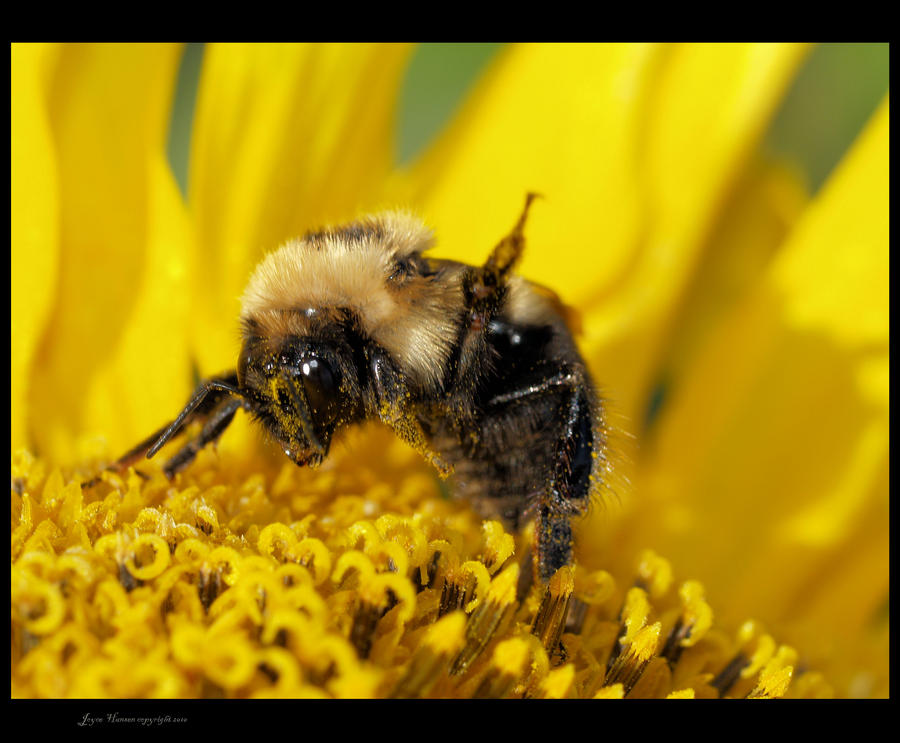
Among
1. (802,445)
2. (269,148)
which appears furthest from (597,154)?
(802,445)

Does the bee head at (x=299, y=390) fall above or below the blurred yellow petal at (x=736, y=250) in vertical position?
below

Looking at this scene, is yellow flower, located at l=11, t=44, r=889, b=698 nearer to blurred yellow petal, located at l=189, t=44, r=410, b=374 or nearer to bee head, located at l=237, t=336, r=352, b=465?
blurred yellow petal, located at l=189, t=44, r=410, b=374

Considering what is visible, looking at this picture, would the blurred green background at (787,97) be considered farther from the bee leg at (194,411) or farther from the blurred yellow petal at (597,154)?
the bee leg at (194,411)

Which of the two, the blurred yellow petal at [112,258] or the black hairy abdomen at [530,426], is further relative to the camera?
the blurred yellow petal at [112,258]

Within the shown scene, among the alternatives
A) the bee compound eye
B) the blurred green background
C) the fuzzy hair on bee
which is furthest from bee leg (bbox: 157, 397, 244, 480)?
the blurred green background

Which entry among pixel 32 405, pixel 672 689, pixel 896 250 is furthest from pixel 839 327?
pixel 32 405

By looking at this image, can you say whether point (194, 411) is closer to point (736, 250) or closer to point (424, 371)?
point (424, 371)

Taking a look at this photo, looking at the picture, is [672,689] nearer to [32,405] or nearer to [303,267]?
[303,267]

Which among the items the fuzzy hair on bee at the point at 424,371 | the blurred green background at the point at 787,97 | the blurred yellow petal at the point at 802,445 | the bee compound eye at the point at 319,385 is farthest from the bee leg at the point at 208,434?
the blurred yellow petal at the point at 802,445
